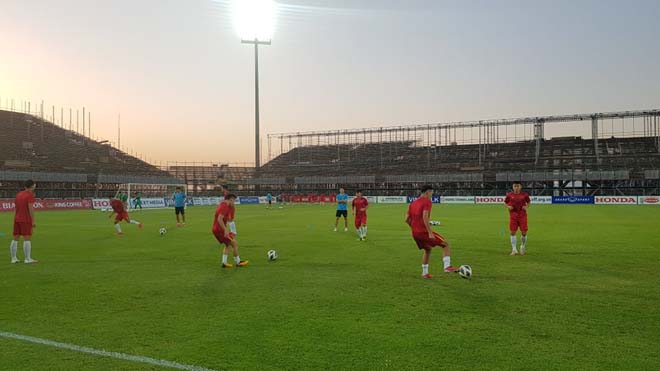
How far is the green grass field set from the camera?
566cm

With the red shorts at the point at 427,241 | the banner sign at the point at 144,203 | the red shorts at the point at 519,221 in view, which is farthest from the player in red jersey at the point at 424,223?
the banner sign at the point at 144,203

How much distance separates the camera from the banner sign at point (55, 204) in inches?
1732

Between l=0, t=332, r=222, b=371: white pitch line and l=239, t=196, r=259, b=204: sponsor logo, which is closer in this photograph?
l=0, t=332, r=222, b=371: white pitch line

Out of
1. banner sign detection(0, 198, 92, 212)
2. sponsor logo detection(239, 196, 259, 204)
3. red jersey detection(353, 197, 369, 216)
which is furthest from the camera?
sponsor logo detection(239, 196, 259, 204)

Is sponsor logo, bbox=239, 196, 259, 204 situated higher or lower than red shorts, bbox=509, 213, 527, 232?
lower

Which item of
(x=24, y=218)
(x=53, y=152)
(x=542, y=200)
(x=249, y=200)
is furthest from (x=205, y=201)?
(x=24, y=218)

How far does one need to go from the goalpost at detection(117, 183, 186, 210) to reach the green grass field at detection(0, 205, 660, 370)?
36904mm

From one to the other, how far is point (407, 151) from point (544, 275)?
84.2 m

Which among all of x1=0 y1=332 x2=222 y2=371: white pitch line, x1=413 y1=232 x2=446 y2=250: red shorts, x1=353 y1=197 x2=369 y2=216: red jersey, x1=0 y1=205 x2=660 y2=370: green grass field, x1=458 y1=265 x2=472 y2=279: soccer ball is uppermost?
x1=353 y1=197 x2=369 y2=216: red jersey

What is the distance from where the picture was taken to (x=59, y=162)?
230 ft

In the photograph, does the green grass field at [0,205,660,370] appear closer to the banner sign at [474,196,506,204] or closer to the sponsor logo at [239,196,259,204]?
the banner sign at [474,196,506,204]

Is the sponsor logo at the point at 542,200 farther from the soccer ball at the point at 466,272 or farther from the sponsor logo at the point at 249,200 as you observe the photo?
the soccer ball at the point at 466,272

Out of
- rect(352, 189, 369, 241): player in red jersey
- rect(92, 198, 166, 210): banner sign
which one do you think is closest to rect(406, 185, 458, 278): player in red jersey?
rect(352, 189, 369, 241): player in red jersey

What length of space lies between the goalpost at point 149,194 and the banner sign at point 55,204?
4.19 meters
